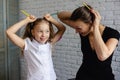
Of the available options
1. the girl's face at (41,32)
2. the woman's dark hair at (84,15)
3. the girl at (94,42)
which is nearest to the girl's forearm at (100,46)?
the girl at (94,42)

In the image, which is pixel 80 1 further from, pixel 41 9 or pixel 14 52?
pixel 14 52

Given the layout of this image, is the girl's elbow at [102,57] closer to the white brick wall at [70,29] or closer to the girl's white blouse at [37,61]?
the girl's white blouse at [37,61]

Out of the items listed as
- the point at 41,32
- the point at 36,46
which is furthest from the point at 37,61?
the point at 41,32

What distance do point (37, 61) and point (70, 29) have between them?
4.81 feet

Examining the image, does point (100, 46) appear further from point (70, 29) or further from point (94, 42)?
point (70, 29)

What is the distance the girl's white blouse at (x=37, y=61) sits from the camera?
5.34 feet

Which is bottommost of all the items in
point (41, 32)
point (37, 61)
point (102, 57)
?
point (37, 61)

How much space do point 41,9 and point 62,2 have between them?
0.43 meters

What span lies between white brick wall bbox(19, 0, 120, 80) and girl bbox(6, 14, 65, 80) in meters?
1.14

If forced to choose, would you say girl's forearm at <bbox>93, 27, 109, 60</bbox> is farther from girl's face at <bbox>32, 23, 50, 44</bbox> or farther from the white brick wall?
the white brick wall

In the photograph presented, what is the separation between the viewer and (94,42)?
134 cm

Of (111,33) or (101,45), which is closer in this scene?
(101,45)

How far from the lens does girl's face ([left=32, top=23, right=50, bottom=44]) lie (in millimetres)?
1650

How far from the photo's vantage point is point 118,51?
257 centimetres
